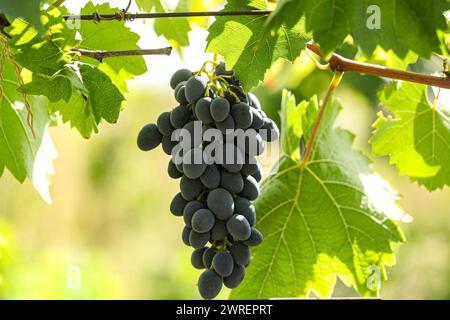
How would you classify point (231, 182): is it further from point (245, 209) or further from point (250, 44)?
point (250, 44)

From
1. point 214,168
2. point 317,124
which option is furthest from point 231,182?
point 317,124

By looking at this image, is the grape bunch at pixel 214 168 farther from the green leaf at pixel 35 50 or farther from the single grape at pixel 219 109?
the green leaf at pixel 35 50

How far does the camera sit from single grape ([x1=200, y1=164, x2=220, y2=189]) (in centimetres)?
85

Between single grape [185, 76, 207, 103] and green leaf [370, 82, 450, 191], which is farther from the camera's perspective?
Result: green leaf [370, 82, 450, 191]

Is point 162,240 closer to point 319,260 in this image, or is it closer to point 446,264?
point 446,264

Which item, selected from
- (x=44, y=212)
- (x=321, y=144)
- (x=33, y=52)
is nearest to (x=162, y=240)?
(x=44, y=212)

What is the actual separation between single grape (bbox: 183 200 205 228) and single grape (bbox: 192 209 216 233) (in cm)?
2

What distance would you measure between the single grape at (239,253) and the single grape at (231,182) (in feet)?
0.23

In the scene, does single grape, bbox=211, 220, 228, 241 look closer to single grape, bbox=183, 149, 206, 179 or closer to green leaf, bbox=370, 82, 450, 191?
single grape, bbox=183, 149, 206, 179

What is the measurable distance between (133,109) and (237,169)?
572 cm

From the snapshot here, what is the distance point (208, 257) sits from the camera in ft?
2.81

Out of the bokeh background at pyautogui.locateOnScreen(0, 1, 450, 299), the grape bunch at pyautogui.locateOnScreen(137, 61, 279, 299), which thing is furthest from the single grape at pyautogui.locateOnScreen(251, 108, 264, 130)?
the bokeh background at pyautogui.locateOnScreen(0, 1, 450, 299)

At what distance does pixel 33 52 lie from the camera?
873 mm

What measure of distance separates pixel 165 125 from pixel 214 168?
9cm
